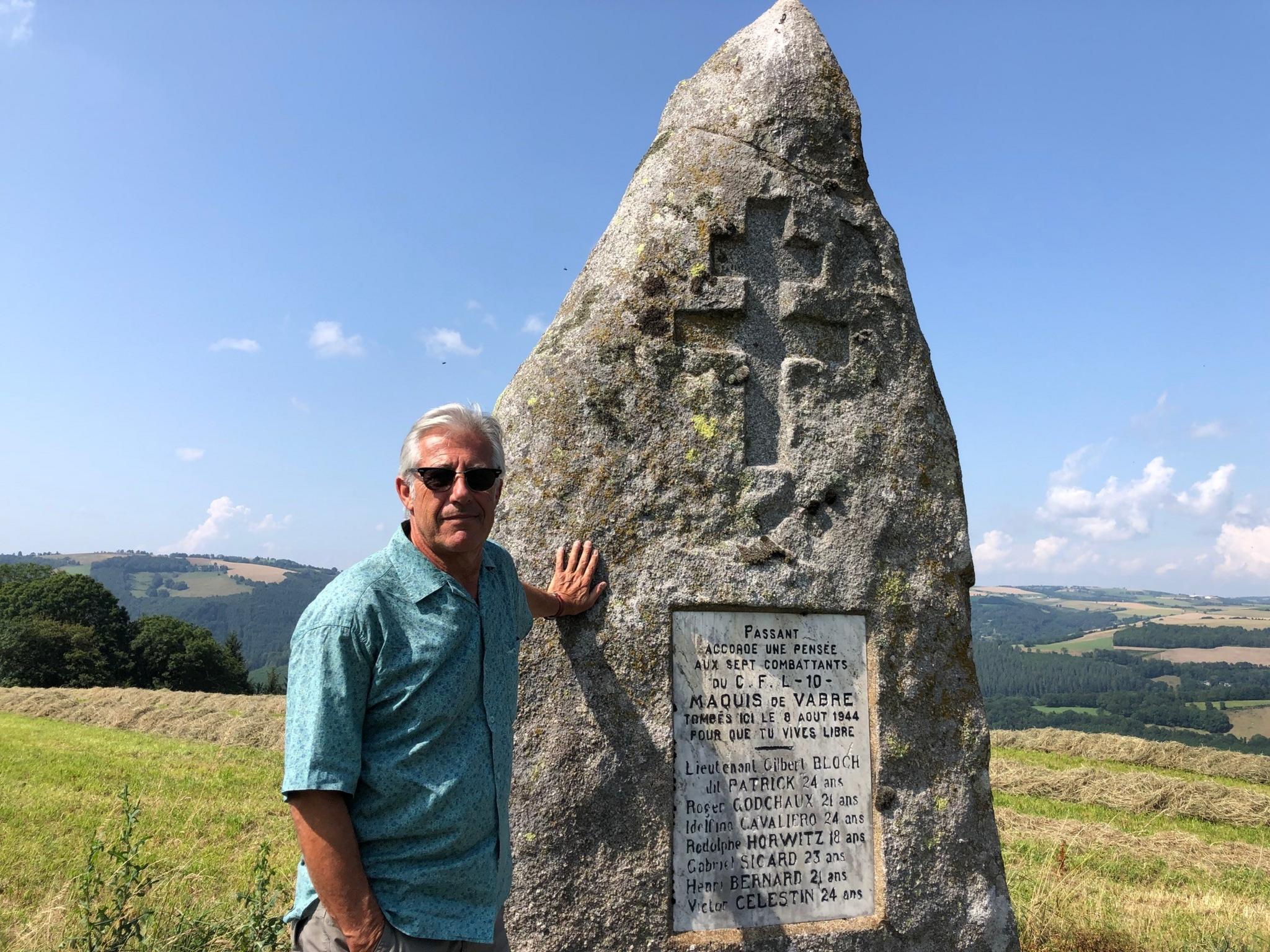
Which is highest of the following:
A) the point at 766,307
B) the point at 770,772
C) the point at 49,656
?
the point at 766,307

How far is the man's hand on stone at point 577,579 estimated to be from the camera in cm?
340

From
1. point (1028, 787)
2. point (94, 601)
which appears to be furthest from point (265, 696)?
point (94, 601)

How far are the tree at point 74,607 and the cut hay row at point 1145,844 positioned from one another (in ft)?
139

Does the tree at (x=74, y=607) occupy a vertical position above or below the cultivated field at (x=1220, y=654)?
above

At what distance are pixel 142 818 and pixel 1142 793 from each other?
1279cm

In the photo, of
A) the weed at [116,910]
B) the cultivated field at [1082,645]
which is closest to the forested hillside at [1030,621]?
the cultivated field at [1082,645]

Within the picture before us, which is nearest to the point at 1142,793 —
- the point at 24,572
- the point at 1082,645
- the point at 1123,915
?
the point at 1123,915

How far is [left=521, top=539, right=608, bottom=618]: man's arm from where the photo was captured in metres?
3.31

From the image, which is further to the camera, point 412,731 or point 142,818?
point 142,818

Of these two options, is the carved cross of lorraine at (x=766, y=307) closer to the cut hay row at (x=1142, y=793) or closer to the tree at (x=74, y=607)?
the cut hay row at (x=1142, y=793)

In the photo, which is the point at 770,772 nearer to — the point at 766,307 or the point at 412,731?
the point at 412,731

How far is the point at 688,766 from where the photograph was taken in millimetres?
3514

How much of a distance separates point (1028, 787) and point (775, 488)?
1111 cm

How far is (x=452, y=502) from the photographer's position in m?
2.59
